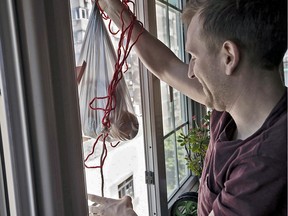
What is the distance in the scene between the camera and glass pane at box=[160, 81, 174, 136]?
1.55 m

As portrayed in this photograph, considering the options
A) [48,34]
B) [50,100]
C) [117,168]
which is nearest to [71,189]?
[50,100]

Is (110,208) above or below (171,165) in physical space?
above

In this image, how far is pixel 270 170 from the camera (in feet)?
1.74

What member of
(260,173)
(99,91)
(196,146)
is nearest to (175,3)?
(196,146)

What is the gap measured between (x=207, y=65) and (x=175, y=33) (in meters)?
1.23

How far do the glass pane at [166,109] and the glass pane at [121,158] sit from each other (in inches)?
12.9

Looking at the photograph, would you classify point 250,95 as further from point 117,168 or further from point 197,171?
point 197,171

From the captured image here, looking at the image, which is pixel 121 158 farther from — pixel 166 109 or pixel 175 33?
pixel 175 33

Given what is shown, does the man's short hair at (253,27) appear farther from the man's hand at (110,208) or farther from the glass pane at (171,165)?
the glass pane at (171,165)

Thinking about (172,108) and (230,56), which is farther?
(172,108)

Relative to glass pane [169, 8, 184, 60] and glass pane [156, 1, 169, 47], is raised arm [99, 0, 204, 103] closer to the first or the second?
glass pane [156, 1, 169, 47]

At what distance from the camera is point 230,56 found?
0.62 m

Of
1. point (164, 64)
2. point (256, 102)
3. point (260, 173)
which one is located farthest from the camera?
point (164, 64)

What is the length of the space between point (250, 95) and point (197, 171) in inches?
45.8
